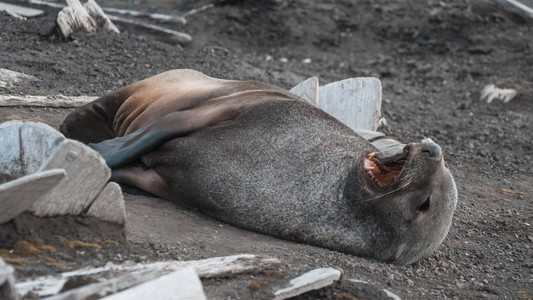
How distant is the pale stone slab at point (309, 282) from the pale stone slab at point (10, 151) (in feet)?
5.63

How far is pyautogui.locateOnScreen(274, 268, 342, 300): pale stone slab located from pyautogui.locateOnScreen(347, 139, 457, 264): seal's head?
906 millimetres

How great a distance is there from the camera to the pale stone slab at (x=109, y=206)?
3.47 metres

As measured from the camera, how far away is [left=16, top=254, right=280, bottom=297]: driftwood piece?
2691mm

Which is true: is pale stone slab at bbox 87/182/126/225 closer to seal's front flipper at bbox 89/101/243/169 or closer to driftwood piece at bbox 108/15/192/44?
seal's front flipper at bbox 89/101/243/169

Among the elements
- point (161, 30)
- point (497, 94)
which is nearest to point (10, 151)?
point (161, 30)

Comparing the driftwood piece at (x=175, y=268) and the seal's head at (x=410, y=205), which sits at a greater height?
the driftwood piece at (x=175, y=268)

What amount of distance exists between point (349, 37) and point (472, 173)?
217 inches

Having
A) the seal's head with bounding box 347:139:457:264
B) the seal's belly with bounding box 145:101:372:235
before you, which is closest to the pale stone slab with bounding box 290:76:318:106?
the seal's belly with bounding box 145:101:372:235

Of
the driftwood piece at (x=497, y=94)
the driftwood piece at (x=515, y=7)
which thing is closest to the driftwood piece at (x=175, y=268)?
the driftwood piece at (x=497, y=94)

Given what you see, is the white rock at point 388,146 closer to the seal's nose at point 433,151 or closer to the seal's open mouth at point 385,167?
the seal's open mouth at point 385,167

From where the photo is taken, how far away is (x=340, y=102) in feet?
22.8

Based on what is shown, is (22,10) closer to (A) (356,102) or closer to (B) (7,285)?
(A) (356,102)

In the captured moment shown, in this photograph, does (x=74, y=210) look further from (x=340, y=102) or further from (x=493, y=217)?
(x=340, y=102)

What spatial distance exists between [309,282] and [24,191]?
51.5 inches
